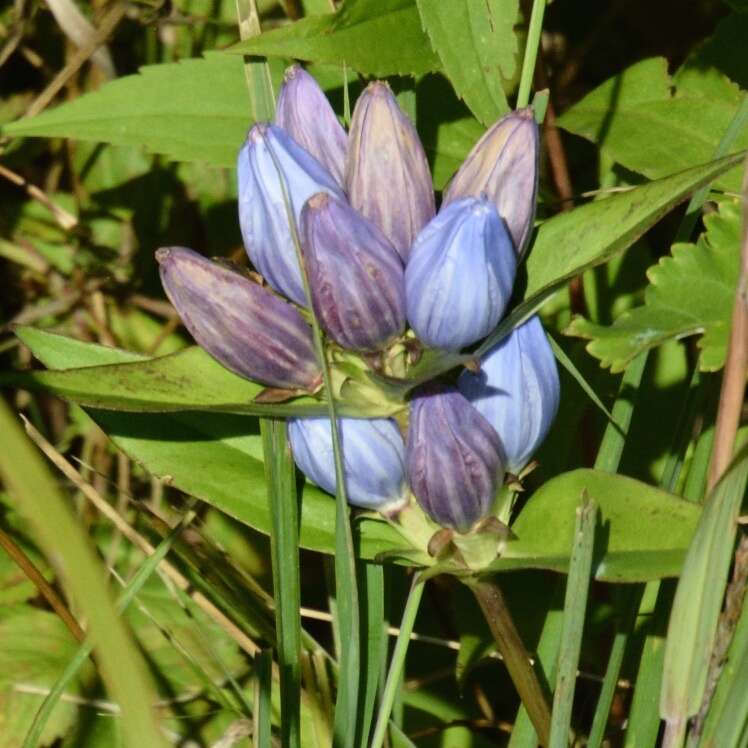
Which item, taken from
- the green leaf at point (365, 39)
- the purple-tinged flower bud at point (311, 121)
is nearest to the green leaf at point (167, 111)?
the green leaf at point (365, 39)

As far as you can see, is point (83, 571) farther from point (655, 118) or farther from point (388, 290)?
point (655, 118)

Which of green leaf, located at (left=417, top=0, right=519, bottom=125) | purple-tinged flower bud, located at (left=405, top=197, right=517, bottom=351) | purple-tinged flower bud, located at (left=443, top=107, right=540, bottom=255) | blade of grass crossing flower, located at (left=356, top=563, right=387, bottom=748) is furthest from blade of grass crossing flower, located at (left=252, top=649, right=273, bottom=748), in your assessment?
green leaf, located at (left=417, top=0, right=519, bottom=125)

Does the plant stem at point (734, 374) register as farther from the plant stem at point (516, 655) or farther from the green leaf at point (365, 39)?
the green leaf at point (365, 39)

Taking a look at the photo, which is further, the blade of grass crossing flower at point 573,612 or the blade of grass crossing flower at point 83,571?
the blade of grass crossing flower at point 573,612

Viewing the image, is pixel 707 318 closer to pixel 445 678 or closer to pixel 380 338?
pixel 380 338

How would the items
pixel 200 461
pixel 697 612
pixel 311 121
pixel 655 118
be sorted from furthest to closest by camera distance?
pixel 655 118, pixel 200 461, pixel 311 121, pixel 697 612

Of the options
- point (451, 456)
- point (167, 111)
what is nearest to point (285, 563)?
point (451, 456)
